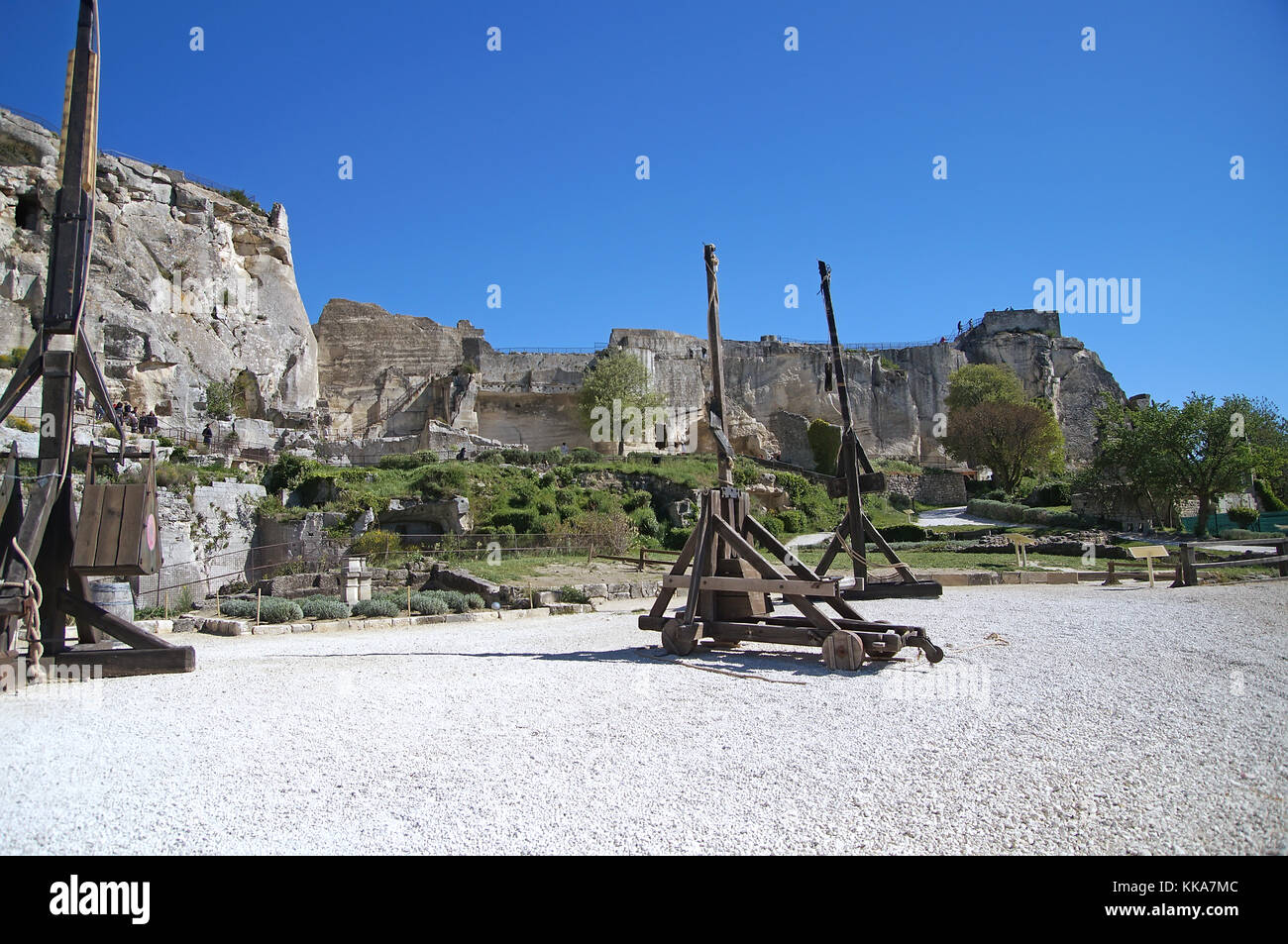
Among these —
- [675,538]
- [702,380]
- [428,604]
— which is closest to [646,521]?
[675,538]

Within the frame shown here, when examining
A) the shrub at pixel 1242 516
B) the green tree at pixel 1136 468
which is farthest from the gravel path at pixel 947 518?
the shrub at pixel 1242 516

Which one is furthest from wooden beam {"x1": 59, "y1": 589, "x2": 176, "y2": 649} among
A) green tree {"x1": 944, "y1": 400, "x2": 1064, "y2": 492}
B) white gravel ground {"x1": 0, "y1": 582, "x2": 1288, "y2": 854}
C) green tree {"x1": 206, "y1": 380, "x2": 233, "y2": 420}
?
green tree {"x1": 944, "y1": 400, "x2": 1064, "y2": 492}

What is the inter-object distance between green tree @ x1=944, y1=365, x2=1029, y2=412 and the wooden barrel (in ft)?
163

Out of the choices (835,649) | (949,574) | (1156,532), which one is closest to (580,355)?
(1156,532)

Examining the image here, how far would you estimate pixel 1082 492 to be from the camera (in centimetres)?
3153

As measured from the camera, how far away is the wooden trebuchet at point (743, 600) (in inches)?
263

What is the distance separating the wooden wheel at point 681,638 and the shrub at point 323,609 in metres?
8.25

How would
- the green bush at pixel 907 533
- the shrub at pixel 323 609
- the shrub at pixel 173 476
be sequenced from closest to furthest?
the shrub at pixel 323 609
the shrub at pixel 173 476
the green bush at pixel 907 533

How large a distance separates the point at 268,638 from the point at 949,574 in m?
13.2

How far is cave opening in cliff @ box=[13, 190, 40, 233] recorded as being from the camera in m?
33.7

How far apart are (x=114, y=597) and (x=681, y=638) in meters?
8.26

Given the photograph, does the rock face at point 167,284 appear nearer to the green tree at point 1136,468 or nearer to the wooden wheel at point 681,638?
the wooden wheel at point 681,638

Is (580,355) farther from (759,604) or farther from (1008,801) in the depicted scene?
(1008,801)

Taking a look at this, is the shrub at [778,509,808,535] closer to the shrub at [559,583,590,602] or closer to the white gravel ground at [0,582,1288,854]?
the shrub at [559,583,590,602]
